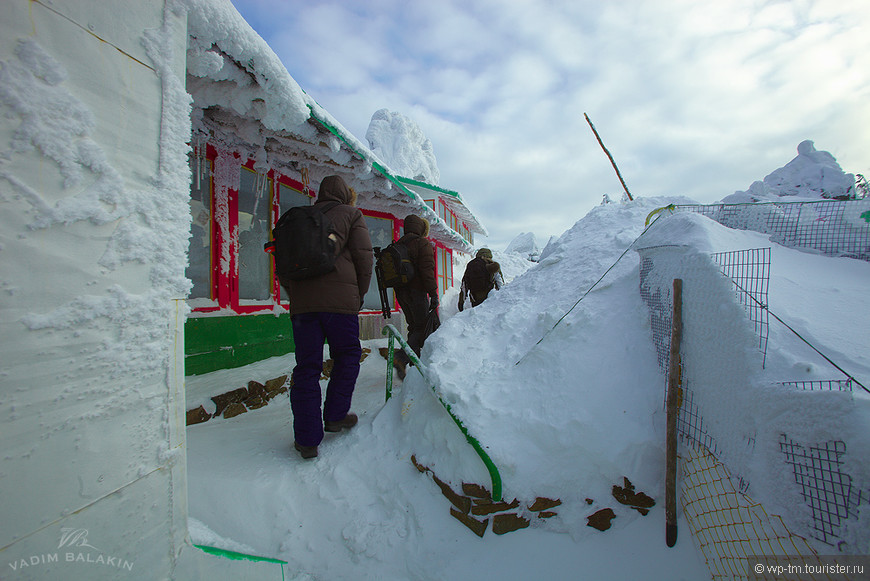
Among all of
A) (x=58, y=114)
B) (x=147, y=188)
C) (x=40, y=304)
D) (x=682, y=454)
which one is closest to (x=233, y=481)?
(x=40, y=304)

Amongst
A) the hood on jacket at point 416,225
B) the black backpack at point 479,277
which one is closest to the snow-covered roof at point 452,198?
the black backpack at point 479,277

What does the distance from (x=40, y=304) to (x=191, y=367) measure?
2703 mm

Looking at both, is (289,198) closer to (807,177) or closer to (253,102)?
(253,102)

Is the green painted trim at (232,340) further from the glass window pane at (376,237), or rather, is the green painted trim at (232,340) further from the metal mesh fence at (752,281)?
the metal mesh fence at (752,281)

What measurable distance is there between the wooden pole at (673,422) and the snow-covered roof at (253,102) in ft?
8.98

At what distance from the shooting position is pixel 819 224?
2295 millimetres

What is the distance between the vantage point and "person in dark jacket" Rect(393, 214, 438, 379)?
140 inches

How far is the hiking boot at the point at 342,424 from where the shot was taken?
2.37 meters

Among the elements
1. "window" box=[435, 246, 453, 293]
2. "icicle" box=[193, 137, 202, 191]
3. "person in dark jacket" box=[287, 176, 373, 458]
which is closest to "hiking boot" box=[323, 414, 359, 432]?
"person in dark jacket" box=[287, 176, 373, 458]

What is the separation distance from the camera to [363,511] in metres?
1.86

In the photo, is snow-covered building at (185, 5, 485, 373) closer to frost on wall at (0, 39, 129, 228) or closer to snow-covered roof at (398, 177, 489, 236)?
frost on wall at (0, 39, 129, 228)

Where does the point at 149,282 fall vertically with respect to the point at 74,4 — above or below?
below

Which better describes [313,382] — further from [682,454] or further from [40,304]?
[682,454]

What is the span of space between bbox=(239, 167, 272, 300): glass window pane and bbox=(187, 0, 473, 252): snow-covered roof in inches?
11.0
